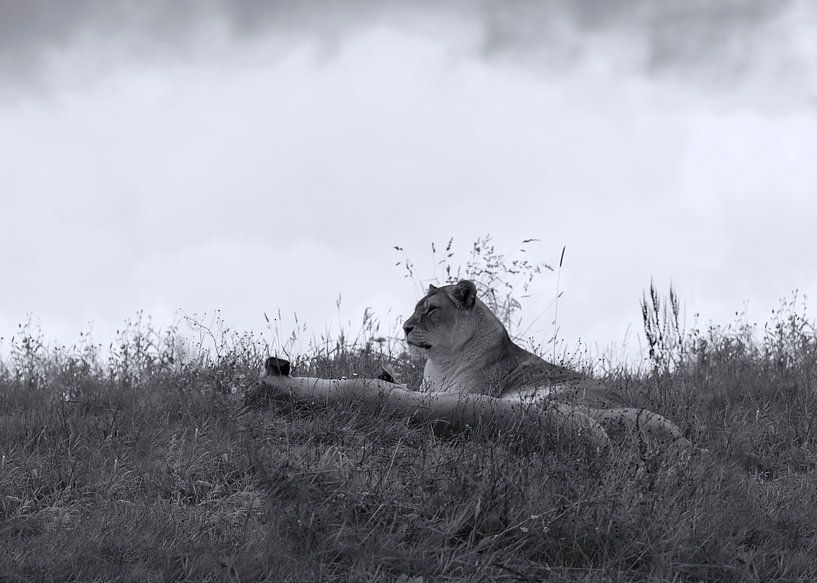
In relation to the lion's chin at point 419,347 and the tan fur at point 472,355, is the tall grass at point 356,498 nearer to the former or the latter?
the tan fur at point 472,355

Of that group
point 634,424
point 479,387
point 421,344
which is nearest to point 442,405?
point 634,424

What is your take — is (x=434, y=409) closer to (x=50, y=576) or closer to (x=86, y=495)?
(x=86, y=495)

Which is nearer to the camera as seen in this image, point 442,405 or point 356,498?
point 356,498

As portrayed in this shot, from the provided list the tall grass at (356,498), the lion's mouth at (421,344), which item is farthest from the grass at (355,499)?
the lion's mouth at (421,344)

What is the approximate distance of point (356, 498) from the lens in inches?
213

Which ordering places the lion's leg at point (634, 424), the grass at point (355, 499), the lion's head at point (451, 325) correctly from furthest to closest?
the lion's head at point (451, 325) < the lion's leg at point (634, 424) < the grass at point (355, 499)

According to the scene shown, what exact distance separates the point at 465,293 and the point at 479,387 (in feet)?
3.05

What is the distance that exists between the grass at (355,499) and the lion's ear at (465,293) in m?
2.05

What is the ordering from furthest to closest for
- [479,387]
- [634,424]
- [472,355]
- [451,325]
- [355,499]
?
[451,325]
[472,355]
[479,387]
[634,424]
[355,499]

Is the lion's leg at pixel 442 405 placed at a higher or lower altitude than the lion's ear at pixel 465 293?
lower

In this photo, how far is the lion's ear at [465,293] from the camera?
8.84 metres

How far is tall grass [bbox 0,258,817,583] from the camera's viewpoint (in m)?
5.04

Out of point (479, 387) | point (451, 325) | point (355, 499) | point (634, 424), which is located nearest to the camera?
point (355, 499)

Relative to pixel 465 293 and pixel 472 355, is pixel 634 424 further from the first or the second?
pixel 465 293
